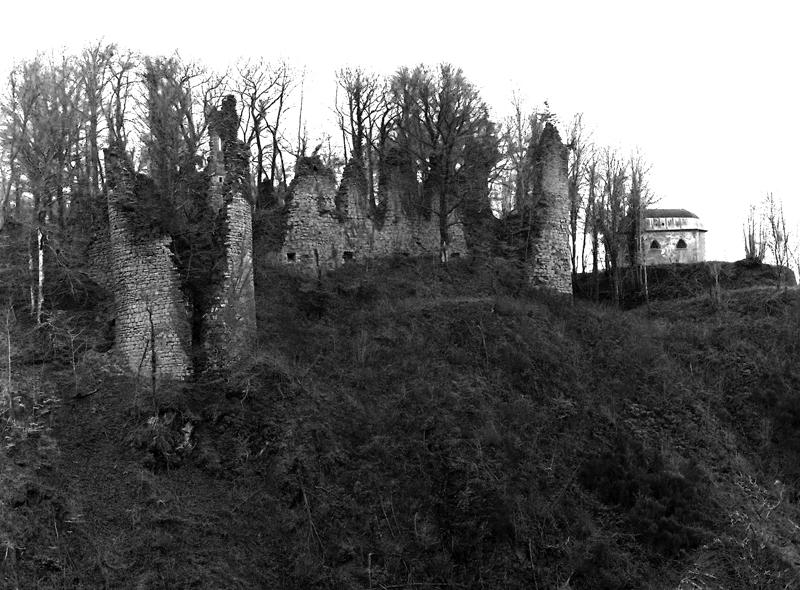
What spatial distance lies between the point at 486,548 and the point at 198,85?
69.2ft

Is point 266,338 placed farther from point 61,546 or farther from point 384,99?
point 384,99

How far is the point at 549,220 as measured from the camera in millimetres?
23281

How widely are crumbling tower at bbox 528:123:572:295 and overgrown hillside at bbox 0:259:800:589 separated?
161 inches

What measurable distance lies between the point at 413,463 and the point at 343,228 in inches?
373

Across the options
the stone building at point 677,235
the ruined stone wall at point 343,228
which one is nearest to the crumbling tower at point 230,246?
the ruined stone wall at point 343,228

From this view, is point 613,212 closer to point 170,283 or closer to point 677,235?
point 677,235

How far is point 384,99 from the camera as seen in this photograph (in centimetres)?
3008

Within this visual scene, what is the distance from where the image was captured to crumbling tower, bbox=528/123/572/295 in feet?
76.1

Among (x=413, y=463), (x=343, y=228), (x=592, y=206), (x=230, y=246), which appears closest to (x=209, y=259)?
(x=230, y=246)

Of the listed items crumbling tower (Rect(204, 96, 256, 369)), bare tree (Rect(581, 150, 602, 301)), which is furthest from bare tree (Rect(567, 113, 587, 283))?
crumbling tower (Rect(204, 96, 256, 369))

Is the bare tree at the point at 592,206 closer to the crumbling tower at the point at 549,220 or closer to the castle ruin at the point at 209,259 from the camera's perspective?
the crumbling tower at the point at 549,220

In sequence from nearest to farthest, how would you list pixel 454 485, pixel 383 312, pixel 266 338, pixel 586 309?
pixel 454 485
pixel 266 338
pixel 383 312
pixel 586 309

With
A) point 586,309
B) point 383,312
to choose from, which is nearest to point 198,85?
point 383,312

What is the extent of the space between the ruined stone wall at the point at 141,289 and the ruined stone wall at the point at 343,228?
467 centimetres
